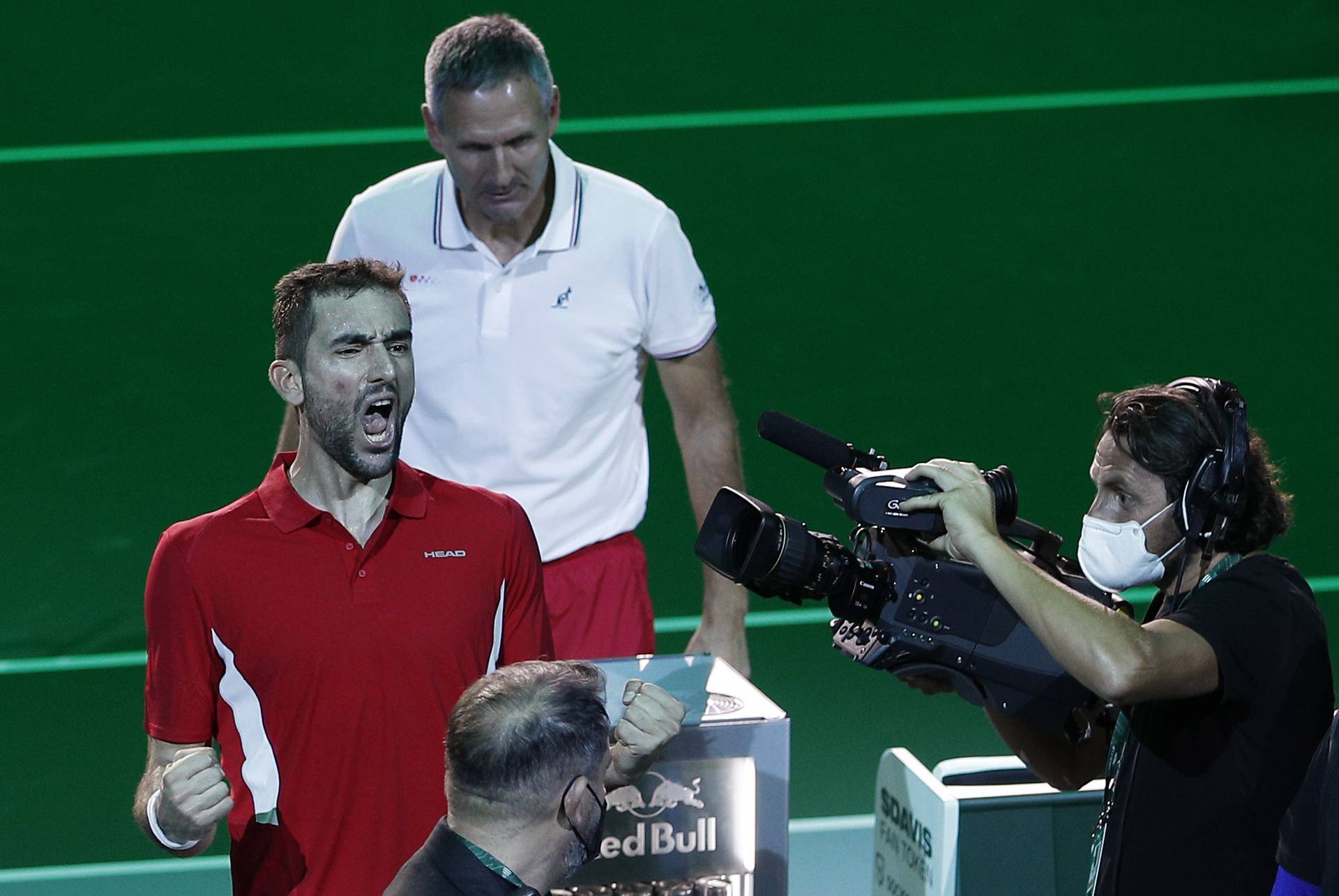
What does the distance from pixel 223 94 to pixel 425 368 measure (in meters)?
1.90

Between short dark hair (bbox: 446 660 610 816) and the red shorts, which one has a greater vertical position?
Answer: short dark hair (bbox: 446 660 610 816)

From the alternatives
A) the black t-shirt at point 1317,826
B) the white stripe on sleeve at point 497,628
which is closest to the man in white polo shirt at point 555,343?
the white stripe on sleeve at point 497,628

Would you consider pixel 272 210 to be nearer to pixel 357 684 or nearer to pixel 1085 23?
pixel 1085 23

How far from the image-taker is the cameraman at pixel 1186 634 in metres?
2.15

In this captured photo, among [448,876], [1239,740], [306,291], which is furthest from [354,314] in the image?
[1239,740]

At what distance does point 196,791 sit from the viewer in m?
2.01

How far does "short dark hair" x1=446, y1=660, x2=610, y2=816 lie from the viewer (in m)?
1.79

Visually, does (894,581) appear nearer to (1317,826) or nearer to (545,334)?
(1317,826)

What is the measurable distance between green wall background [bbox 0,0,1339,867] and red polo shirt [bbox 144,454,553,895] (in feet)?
8.69

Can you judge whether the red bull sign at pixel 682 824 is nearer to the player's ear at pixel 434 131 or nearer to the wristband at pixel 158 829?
the wristband at pixel 158 829

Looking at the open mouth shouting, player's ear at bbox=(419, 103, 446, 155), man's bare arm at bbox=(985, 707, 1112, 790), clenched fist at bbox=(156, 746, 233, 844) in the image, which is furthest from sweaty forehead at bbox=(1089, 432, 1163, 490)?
player's ear at bbox=(419, 103, 446, 155)

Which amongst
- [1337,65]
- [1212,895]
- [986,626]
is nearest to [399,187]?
[986,626]

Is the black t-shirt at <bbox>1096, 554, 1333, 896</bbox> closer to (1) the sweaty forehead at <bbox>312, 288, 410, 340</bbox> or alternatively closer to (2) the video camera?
(2) the video camera

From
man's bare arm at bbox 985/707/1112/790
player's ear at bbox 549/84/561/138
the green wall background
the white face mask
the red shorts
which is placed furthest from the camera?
the green wall background
